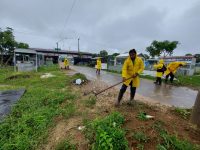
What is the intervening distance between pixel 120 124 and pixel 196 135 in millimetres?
1462

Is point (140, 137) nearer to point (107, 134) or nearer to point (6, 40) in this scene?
point (107, 134)

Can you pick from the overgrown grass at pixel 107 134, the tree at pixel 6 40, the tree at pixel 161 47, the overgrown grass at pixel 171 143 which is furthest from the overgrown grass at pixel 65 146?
the tree at pixel 161 47

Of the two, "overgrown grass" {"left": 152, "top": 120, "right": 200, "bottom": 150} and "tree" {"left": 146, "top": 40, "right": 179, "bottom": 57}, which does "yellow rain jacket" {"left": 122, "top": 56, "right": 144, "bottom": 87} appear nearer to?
"overgrown grass" {"left": 152, "top": 120, "right": 200, "bottom": 150}

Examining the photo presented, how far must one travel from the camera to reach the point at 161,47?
39.5 metres

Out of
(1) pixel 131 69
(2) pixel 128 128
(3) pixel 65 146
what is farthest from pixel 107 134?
(1) pixel 131 69

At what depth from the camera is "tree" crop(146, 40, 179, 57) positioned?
125 ft

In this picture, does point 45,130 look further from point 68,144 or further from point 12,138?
point 68,144

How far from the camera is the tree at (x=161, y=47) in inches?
1499

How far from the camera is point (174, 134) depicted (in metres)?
3.06

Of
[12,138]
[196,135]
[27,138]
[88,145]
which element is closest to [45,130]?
[27,138]

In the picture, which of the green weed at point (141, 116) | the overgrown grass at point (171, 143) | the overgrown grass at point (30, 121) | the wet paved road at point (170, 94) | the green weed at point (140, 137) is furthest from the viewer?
the wet paved road at point (170, 94)

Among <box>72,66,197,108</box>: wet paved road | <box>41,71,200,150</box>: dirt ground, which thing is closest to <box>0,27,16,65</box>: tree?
<box>72,66,197,108</box>: wet paved road

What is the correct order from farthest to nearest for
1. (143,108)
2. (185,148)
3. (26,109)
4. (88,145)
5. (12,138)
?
(26,109)
(143,108)
(12,138)
(88,145)
(185,148)

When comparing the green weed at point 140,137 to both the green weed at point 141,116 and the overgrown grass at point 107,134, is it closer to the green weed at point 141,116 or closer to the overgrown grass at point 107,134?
the overgrown grass at point 107,134
